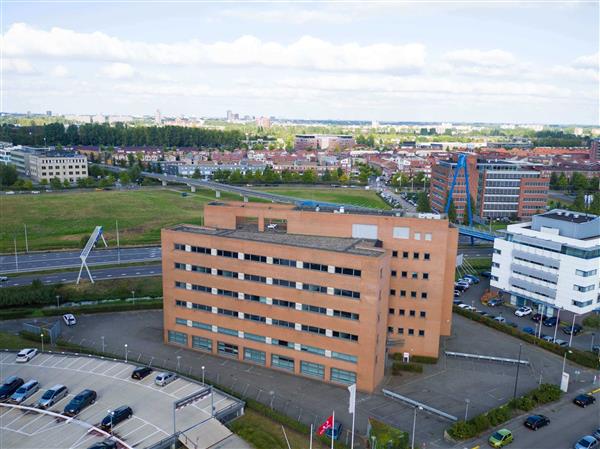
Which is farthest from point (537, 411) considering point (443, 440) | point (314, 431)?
point (314, 431)

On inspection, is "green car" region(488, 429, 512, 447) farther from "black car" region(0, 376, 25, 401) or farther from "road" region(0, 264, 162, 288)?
"road" region(0, 264, 162, 288)

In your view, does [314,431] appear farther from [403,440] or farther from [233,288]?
[233,288]

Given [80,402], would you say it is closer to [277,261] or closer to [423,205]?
[277,261]

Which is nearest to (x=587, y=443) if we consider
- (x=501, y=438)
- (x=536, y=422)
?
(x=536, y=422)

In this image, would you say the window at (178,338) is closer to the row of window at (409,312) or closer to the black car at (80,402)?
the black car at (80,402)

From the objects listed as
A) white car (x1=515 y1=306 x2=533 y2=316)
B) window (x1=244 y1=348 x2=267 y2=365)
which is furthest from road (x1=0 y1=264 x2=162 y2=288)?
white car (x1=515 y1=306 x2=533 y2=316)
